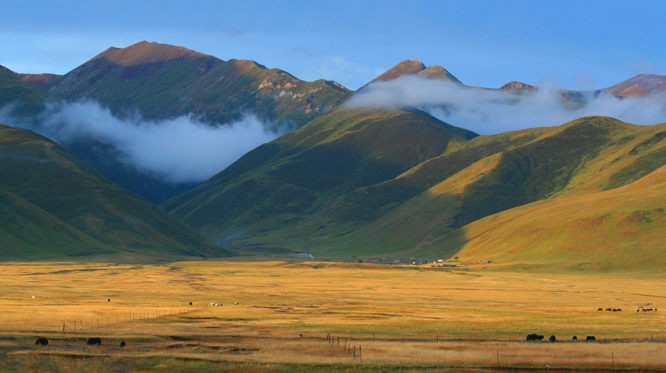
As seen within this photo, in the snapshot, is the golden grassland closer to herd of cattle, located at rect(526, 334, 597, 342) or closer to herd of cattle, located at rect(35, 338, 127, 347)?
herd of cattle, located at rect(35, 338, 127, 347)

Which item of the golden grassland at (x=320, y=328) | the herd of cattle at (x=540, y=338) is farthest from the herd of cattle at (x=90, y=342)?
the herd of cattle at (x=540, y=338)

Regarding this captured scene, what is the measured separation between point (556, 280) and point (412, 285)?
42168 mm

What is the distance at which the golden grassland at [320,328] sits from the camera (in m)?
43.6

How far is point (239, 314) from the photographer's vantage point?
72.4 meters

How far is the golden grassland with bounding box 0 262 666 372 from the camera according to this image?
43.6 m

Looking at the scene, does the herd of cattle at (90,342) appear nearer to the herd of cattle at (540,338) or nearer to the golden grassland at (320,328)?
the golden grassland at (320,328)

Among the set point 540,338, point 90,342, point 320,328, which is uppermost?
point 90,342

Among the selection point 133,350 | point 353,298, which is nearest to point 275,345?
point 133,350

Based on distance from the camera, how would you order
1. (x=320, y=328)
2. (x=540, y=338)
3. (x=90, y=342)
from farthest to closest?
(x=320, y=328), (x=540, y=338), (x=90, y=342)

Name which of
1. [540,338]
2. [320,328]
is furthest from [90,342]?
[540,338]

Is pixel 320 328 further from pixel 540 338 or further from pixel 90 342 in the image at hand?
pixel 90 342

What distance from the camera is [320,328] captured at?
60.8 meters

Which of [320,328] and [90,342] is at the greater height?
[90,342]

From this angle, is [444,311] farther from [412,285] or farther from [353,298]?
[412,285]
